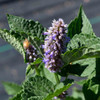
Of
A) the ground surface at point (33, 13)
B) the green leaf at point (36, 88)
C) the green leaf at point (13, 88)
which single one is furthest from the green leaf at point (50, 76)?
the ground surface at point (33, 13)

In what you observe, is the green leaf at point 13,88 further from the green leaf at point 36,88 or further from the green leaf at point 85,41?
the green leaf at point 85,41

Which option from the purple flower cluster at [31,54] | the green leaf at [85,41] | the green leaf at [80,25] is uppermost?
the green leaf at [80,25]

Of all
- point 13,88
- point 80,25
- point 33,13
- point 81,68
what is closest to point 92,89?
point 81,68

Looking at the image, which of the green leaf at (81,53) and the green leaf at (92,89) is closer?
the green leaf at (81,53)

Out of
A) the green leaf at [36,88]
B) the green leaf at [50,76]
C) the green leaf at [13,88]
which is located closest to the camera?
the green leaf at [36,88]

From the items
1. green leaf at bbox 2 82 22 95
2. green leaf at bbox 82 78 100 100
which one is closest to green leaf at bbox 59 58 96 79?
green leaf at bbox 82 78 100 100

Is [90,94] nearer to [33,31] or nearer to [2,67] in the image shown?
[33,31]

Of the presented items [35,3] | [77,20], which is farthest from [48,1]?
[77,20]
